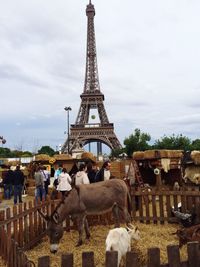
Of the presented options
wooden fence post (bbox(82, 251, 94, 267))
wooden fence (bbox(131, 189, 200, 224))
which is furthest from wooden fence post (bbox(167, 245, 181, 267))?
wooden fence (bbox(131, 189, 200, 224))

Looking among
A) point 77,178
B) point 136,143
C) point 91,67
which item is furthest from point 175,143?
point 77,178

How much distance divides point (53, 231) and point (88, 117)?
66403 millimetres

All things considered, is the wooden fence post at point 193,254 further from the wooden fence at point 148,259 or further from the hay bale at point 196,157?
the hay bale at point 196,157

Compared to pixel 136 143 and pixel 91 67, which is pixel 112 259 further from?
pixel 91 67

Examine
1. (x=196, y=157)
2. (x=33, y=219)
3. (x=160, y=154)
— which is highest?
(x=160, y=154)

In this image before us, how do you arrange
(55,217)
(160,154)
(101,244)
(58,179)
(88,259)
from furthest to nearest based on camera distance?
1. (160,154)
2. (58,179)
3. (101,244)
4. (55,217)
5. (88,259)

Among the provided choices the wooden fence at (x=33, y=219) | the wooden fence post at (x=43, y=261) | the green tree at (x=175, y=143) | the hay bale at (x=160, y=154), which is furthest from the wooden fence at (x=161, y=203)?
the green tree at (x=175, y=143)

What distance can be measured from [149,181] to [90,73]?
61043 millimetres

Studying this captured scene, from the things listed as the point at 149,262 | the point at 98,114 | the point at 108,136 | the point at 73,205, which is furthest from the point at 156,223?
the point at 98,114

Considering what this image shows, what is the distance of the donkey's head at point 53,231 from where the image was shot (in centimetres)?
748

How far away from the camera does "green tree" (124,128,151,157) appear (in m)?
63.0

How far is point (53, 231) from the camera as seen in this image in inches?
300

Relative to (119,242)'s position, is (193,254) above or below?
above

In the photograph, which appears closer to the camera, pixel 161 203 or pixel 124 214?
pixel 124 214
